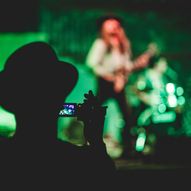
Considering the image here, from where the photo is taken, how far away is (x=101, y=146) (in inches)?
74.2

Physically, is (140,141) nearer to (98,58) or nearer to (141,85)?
(98,58)

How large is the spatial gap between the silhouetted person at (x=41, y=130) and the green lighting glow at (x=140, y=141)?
4.03 m

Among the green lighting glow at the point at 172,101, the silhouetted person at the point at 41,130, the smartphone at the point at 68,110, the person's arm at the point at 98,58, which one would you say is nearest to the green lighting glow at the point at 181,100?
the green lighting glow at the point at 172,101

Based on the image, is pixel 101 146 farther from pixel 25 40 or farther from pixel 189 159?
pixel 25 40

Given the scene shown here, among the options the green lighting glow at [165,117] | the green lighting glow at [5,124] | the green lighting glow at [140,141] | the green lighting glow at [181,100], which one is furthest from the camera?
the green lighting glow at [181,100]

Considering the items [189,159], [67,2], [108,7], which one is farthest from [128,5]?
[189,159]

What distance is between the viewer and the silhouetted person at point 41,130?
67.7 inches

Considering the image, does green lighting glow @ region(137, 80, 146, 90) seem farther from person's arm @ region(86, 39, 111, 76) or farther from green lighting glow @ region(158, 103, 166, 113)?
person's arm @ region(86, 39, 111, 76)

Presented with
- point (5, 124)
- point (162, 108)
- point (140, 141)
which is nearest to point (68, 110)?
point (5, 124)

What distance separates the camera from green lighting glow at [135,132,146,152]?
234 inches

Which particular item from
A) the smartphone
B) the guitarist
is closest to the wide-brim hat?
the smartphone

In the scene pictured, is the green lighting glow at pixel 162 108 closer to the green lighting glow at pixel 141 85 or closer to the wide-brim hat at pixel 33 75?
the green lighting glow at pixel 141 85

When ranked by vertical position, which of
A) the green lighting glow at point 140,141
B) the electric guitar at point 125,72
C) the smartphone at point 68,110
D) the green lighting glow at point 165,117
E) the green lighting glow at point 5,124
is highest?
the electric guitar at point 125,72

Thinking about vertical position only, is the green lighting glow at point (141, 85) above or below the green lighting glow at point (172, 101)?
above
